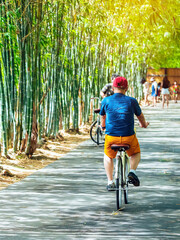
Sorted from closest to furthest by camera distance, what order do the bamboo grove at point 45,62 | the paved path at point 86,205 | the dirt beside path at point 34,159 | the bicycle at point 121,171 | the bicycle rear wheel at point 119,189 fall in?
the paved path at point 86,205, the bicycle rear wheel at point 119,189, the bicycle at point 121,171, the dirt beside path at point 34,159, the bamboo grove at point 45,62

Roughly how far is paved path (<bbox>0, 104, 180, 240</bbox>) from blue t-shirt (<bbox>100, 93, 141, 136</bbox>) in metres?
0.89

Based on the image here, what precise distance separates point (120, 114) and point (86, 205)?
1.15 m

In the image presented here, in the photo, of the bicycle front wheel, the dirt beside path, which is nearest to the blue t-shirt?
the dirt beside path

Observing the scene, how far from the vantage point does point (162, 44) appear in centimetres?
4028

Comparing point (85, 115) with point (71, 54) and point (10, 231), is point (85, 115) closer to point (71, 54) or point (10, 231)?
point (71, 54)

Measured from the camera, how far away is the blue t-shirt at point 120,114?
7.07 meters

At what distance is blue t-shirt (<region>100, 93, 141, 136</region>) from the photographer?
23.2 feet

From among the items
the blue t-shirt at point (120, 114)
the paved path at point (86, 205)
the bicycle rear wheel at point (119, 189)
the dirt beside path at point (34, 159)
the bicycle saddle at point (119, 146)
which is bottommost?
the dirt beside path at point (34, 159)

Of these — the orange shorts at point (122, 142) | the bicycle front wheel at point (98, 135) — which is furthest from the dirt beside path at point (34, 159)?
the orange shorts at point (122, 142)

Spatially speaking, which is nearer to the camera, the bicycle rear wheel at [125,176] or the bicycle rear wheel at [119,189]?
the bicycle rear wheel at [119,189]

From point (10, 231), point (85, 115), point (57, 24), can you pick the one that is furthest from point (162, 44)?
point (10, 231)

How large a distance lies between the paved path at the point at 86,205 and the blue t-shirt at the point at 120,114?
2.93 feet

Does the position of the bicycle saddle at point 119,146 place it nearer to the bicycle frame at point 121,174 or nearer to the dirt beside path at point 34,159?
the bicycle frame at point 121,174

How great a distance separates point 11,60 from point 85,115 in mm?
9216
